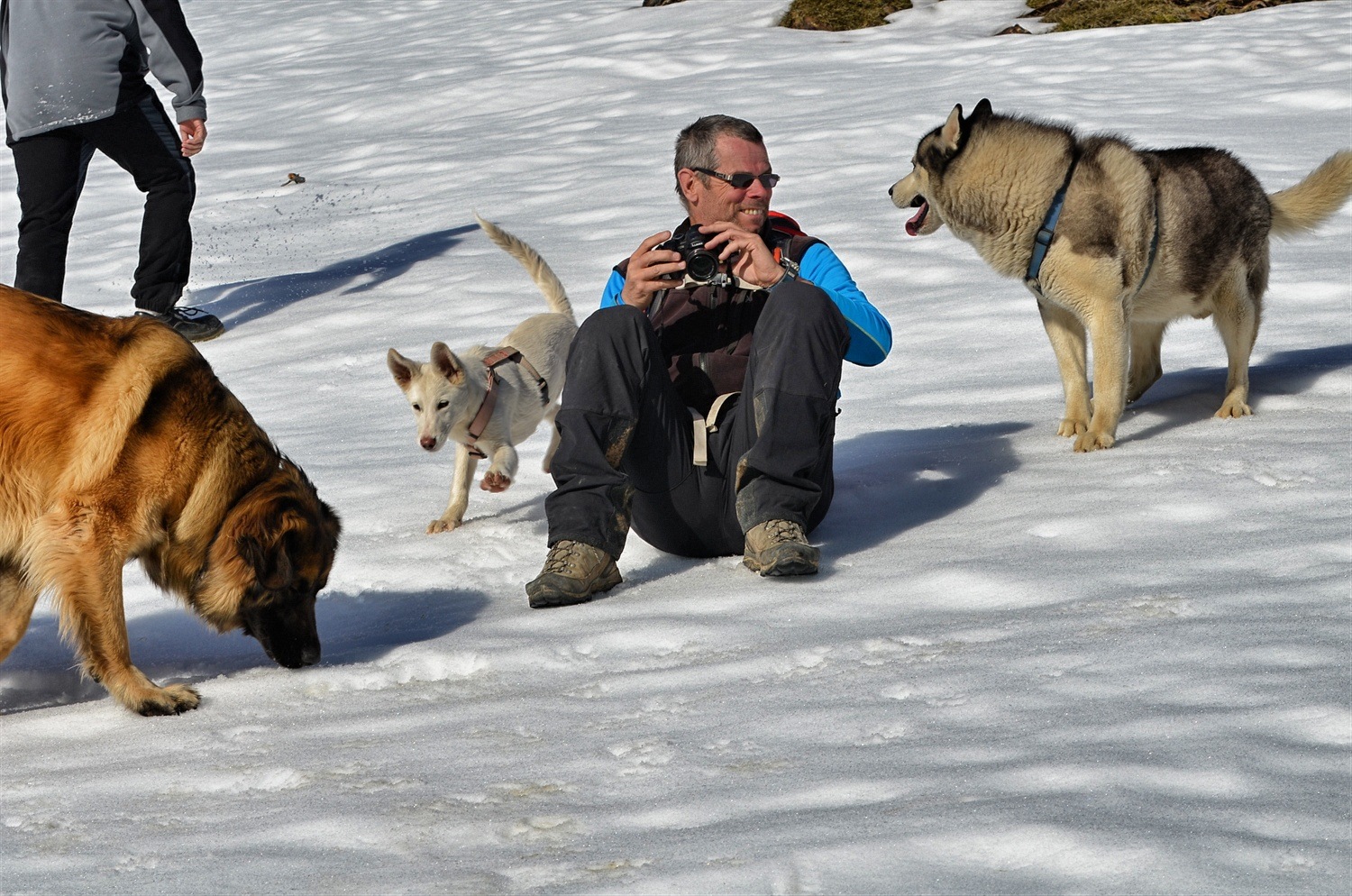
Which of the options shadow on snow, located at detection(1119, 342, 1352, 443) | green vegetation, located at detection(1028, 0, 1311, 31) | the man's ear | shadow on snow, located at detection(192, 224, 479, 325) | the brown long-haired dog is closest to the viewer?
the brown long-haired dog

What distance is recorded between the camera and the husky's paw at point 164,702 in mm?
2951

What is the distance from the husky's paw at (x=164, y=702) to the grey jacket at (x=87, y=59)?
16.3ft

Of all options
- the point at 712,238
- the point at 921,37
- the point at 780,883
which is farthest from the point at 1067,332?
the point at 921,37

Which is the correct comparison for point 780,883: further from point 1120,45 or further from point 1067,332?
point 1120,45

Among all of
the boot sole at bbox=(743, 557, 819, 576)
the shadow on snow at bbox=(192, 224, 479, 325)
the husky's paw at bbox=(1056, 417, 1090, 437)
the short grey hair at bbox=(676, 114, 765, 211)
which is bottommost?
the shadow on snow at bbox=(192, 224, 479, 325)

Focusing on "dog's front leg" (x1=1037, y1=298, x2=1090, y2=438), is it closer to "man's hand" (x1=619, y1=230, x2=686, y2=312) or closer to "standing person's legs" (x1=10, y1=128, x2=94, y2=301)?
"man's hand" (x1=619, y1=230, x2=686, y2=312)

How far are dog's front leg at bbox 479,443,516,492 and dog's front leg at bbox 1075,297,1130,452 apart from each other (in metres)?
2.14

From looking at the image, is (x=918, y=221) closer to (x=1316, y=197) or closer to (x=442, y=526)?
(x=1316, y=197)

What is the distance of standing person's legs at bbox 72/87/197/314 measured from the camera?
7.06 m

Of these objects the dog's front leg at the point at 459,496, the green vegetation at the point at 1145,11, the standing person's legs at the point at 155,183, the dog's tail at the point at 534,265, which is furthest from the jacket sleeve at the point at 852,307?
the green vegetation at the point at 1145,11

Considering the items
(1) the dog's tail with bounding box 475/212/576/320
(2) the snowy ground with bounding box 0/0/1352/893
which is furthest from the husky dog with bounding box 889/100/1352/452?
(1) the dog's tail with bounding box 475/212/576/320

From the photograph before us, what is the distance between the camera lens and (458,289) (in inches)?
324

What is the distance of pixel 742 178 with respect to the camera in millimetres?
3914

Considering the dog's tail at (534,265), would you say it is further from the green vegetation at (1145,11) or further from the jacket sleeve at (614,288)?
the green vegetation at (1145,11)
